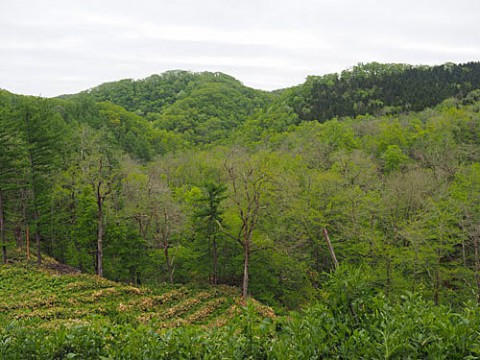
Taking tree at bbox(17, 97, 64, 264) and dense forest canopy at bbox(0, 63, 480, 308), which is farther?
tree at bbox(17, 97, 64, 264)

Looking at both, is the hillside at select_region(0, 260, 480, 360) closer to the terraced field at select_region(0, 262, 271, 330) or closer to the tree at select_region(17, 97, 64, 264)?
the terraced field at select_region(0, 262, 271, 330)

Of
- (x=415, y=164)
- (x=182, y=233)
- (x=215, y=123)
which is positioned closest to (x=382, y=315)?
(x=182, y=233)

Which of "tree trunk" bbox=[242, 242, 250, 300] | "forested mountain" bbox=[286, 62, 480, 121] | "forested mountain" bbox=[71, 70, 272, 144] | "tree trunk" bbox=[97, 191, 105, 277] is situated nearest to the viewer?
"tree trunk" bbox=[242, 242, 250, 300]

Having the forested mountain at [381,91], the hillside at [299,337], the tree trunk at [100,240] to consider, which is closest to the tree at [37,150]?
the tree trunk at [100,240]

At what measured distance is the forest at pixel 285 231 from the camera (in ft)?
12.8

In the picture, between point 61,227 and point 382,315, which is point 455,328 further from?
point 61,227

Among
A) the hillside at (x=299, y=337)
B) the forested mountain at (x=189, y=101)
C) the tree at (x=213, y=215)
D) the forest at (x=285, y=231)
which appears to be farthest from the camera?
the forested mountain at (x=189, y=101)

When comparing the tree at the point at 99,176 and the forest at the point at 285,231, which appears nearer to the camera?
the forest at the point at 285,231

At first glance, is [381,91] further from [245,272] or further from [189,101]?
[245,272]

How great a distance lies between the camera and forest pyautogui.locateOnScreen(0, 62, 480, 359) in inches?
154

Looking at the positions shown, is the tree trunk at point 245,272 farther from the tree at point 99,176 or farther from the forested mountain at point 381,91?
the forested mountain at point 381,91

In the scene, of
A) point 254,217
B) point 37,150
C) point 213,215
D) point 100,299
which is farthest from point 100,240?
point 254,217

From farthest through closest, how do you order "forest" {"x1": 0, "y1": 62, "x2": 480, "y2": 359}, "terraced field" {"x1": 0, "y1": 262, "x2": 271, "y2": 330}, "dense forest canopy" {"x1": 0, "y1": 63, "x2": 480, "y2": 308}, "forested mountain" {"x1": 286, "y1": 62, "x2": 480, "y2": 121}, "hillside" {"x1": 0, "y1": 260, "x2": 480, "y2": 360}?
"forested mountain" {"x1": 286, "y1": 62, "x2": 480, "y2": 121} < "dense forest canopy" {"x1": 0, "y1": 63, "x2": 480, "y2": 308} < "terraced field" {"x1": 0, "y1": 262, "x2": 271, "y2": 330} < "forest" {"x1": 0, "y1": 62, "x2": 480, "y2": 359} < "hillside" {"x1": 0, "y1": 260, "x2": 480, "y2": 360}

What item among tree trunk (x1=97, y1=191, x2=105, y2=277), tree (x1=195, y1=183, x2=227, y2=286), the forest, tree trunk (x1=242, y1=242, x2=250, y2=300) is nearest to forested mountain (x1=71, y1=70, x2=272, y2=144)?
the forest
